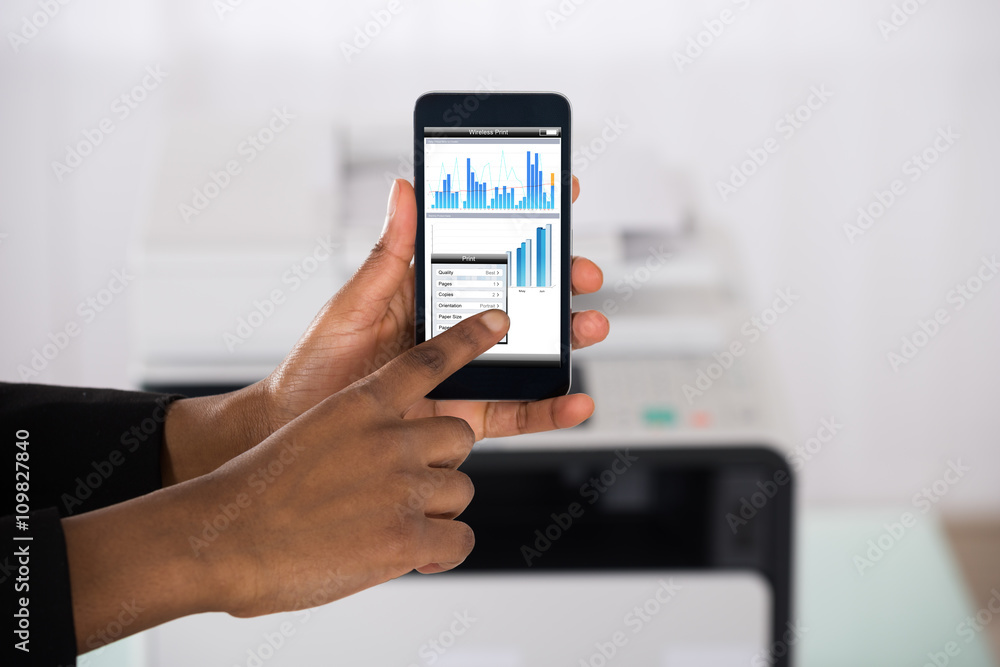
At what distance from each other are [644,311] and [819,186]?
36.0 inches

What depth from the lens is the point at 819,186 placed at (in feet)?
5.71

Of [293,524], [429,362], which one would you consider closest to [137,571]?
[293,524]

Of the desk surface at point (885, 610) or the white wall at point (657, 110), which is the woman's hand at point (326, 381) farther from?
the white wall at point (657, 110)

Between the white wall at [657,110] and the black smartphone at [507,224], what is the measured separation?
3.08ft

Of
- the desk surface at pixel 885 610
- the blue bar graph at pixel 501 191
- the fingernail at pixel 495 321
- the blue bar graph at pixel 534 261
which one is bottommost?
the desk surface at pixel 885 610

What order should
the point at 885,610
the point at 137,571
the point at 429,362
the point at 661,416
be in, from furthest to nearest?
the point at 885,610 → the point at 661,416 → the point at 429,362 → the point at 137,571

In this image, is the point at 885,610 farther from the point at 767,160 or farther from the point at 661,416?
the point at 767,160

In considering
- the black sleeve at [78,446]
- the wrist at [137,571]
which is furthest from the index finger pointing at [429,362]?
the black sleeve at [78,446]

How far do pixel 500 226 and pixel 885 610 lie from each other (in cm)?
99

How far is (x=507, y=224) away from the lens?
0.72 m

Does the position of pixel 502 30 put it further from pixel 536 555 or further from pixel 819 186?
pixel 536 555

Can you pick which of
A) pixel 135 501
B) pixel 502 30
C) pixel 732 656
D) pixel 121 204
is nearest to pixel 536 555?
pixel 732 656

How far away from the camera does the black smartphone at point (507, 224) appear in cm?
72

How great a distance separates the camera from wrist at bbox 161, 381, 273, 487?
2.25 ft
